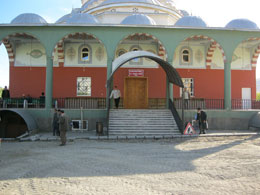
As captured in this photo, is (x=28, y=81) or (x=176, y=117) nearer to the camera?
(x=176, y=117)

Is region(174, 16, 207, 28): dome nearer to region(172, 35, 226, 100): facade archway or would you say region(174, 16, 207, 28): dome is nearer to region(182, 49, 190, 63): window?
region(172, 35, 226, 100): facade archway

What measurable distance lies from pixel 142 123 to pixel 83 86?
20.1 ft

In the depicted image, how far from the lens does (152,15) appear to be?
1797 centimetres

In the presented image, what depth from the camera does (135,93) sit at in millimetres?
15953

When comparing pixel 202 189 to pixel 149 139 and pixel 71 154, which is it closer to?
pixel 71 154

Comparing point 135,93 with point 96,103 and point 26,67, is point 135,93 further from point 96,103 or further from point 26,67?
point 26,67

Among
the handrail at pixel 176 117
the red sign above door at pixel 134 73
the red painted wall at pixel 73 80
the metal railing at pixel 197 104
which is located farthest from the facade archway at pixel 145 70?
the handrail at pixel 176 117

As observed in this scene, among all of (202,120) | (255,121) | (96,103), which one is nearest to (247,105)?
(255,121)

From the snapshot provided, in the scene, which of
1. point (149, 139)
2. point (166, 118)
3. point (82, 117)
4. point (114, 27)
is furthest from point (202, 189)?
point (114, 27)

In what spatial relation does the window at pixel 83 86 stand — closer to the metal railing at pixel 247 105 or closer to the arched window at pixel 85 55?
the arched window at pixel 85 55

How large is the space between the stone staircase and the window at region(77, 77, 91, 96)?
13.6 ft

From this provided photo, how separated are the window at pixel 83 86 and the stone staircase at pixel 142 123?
4.15 meters

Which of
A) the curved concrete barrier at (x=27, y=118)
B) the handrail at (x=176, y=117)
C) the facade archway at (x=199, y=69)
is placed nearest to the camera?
the handrail at (x=176, y=117)

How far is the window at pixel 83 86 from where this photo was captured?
1614cm
